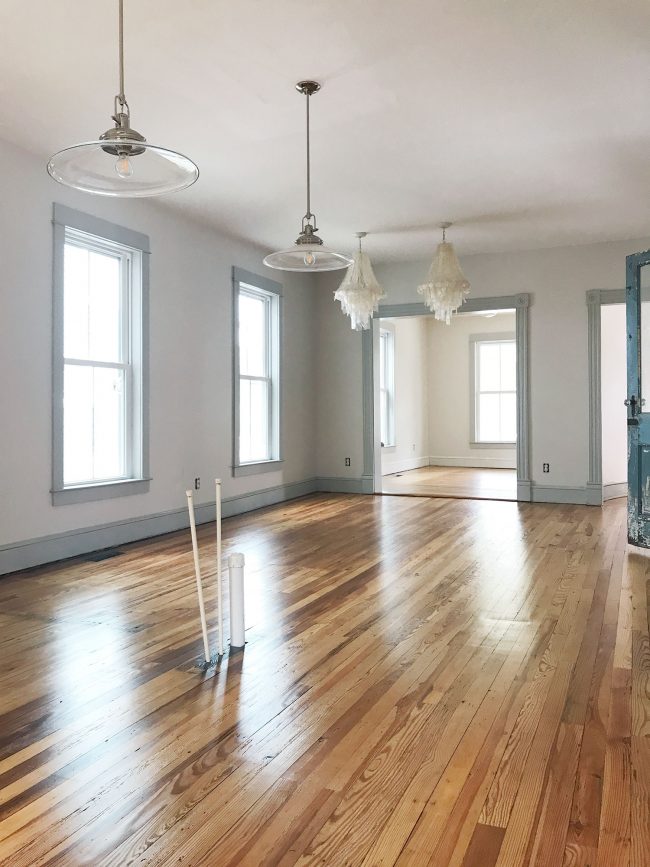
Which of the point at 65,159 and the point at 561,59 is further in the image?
the point at 561,59

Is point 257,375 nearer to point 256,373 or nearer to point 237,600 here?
point 256,373

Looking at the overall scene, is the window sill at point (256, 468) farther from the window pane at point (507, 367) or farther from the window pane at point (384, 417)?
the window pane at point (507, 367)

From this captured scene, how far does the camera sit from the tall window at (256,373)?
705 centimetres

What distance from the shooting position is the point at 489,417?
40.1 feet

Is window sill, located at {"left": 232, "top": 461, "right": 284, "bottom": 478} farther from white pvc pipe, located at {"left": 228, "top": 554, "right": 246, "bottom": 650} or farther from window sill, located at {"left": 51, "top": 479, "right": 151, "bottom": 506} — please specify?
white pvc pipe, located at {"left": 228, "top": 554, "right": 246, "bottom": 650}

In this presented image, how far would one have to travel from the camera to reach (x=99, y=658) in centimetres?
286

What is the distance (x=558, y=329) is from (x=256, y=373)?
3352 mm

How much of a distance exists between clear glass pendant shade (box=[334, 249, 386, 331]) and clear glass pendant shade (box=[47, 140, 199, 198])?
161 inches

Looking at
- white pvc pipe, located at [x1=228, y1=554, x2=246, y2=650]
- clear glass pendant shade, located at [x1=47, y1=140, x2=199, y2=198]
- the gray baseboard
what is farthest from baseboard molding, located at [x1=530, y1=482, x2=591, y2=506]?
clear glass pendant shade, located at [x1=47, y1=140, x2=199, y2=198]

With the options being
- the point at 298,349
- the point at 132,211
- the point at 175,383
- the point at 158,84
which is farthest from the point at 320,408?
the point at 158,84

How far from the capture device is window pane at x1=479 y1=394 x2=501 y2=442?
12164 mm

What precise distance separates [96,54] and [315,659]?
120 inches

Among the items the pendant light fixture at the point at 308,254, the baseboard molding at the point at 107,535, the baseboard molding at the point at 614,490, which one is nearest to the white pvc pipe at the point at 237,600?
the pendant light fixture at the point at 308,254

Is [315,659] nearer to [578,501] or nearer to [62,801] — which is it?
[62,801]
